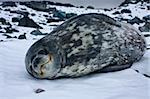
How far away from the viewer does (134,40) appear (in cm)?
546

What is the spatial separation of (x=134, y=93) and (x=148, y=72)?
108 cm

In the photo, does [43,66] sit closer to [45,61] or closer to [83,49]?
[45,61]

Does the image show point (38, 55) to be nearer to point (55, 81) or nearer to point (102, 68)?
point (55, 81)

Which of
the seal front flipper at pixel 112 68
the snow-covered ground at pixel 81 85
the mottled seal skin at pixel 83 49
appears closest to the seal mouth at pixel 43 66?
the mottled seal skin at pixel 83 49

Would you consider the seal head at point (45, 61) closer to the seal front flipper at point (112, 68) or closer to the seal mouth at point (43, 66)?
the seal mouth at point (43, 66)

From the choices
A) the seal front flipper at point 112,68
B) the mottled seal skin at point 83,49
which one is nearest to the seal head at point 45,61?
the mottled seal skin at point 83,49

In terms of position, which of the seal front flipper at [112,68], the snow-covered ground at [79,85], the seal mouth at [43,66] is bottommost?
the snow-covered ground at [79,85]

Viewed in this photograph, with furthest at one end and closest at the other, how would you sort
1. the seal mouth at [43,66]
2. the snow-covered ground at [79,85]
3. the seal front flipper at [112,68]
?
1. the seal front flipper at [112,68]
2. the seal mouth at [43,66]
3. the snow-covered ground at [79,85]

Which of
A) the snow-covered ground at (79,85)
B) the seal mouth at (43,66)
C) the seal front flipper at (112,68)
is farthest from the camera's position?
the seal front flipper at (112,68)

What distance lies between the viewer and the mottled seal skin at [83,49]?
14.8 feet

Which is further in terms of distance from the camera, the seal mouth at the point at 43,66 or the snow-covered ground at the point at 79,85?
the seal mouth at the point at 43,66

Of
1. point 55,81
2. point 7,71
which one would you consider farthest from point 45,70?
point 7,71

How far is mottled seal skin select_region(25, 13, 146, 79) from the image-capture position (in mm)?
4520

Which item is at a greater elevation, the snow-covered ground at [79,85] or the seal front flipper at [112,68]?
the seal front flipper at [112,68]
